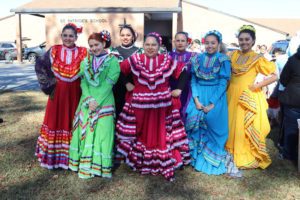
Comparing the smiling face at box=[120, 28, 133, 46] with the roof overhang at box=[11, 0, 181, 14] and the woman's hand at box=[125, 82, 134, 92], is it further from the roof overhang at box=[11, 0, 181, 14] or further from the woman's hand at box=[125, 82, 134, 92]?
the roof overhang at box=[11, 0, 181, 14]

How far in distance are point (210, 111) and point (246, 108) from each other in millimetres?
545

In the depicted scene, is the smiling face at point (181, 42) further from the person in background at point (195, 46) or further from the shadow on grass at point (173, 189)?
the person in background at point (195, 46)

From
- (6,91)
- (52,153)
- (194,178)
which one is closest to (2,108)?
(6,91)

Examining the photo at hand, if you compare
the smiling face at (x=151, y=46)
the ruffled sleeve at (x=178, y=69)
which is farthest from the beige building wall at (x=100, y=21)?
the smiling face at (x=151, y=46)

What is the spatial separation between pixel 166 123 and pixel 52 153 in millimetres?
1448

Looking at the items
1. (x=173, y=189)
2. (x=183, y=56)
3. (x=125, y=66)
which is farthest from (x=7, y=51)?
(x=173, y=189)

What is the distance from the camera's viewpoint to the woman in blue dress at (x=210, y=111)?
414 cm

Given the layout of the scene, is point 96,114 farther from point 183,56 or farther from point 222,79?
point 222,79

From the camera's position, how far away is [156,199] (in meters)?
3.62

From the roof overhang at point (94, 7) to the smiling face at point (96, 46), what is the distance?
15.2m

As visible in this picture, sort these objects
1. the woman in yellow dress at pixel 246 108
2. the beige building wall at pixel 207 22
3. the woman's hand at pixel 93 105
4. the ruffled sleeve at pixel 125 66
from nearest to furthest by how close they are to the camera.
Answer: the woman's hand at pixel 93 105
the ruffled sleeve at pixel 125 66
the woman in yellow dress at pixel 246 108
the beige building wall at pixel 207 22

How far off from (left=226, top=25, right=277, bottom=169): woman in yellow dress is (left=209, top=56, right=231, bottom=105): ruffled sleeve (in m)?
0.29

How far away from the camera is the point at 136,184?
395 centimetres

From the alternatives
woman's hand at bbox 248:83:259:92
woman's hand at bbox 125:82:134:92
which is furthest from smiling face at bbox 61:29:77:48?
woman's hand at bbox 248:83:259:92
